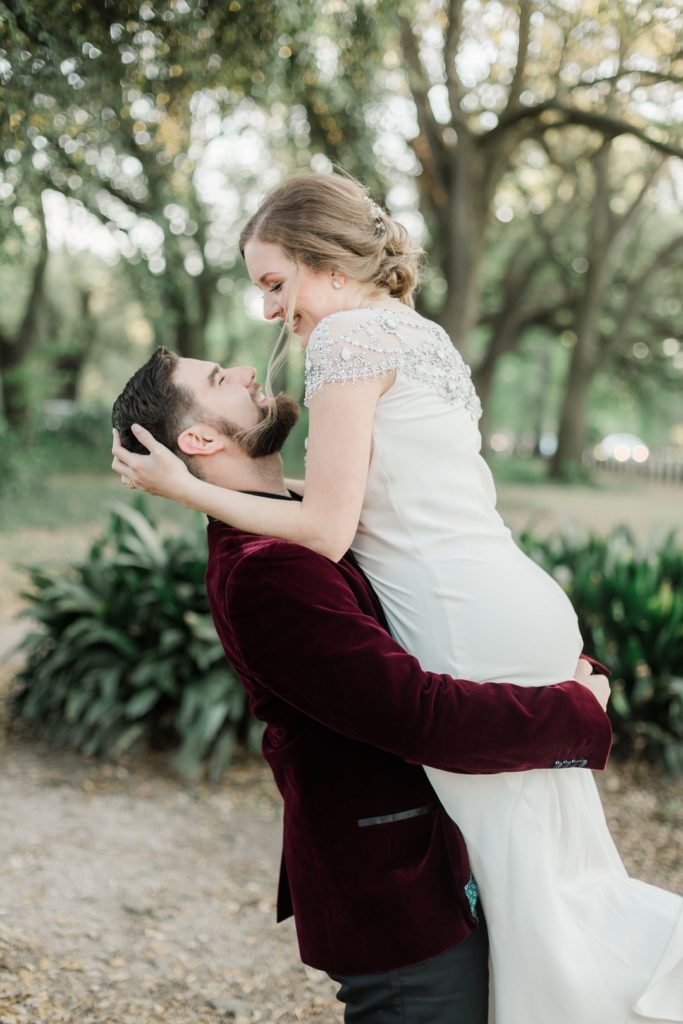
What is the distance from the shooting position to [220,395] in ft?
6.88

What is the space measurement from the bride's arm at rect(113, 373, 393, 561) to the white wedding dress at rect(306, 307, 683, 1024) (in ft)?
0.14

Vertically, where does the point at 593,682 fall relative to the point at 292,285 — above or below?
below

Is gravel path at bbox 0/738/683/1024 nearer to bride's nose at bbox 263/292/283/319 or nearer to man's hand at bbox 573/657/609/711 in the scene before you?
man's hand at bbox 573/657/609/711

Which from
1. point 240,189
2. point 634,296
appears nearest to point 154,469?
point 240,189

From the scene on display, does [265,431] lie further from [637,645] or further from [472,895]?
[637,645]

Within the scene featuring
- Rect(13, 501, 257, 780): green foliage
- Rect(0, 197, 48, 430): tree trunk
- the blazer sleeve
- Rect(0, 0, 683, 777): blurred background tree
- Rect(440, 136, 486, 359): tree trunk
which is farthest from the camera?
Rect(0, 197, 48, 430): tree trunk

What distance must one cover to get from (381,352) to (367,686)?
27.5 inches

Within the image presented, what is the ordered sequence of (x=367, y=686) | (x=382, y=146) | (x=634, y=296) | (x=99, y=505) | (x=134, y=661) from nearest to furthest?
1. (x=367, y=686)
2. (x=134, y=661)
3. (x=382, y=146)
4. (x=99, y=505)
5. (x=634, y=296)

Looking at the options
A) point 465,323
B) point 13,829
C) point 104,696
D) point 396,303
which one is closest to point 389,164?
point 465,323

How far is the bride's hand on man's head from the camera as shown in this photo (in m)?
1.96

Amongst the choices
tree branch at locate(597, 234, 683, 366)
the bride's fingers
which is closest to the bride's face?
the bride's fingers

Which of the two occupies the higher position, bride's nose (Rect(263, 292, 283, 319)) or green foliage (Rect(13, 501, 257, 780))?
bride's nose (Rect(263, 292, 283, 319))

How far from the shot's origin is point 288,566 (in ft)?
5.80

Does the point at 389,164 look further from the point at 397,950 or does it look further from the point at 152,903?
the point at 397,950
